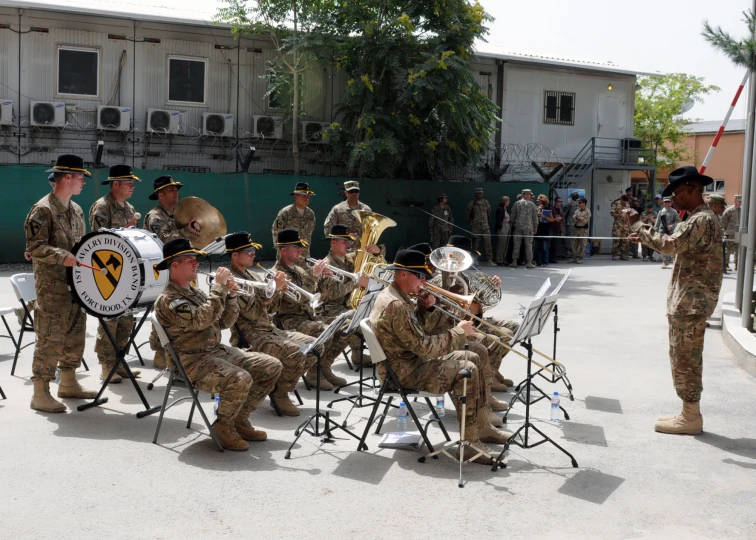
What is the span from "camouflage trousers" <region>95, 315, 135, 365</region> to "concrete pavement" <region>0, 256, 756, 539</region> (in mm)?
368

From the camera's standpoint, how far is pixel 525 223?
23359mm

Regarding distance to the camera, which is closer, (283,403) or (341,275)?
(283,403)

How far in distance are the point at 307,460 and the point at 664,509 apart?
111 inches

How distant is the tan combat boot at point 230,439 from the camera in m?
6.99

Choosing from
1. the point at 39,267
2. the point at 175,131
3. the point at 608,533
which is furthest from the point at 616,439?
the point at 175,131

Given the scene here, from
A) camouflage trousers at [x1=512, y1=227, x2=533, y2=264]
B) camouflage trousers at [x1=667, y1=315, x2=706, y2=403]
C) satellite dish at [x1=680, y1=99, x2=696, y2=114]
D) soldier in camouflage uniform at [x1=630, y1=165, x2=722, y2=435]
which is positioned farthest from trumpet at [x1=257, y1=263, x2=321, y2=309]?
satellite dish at [x1=680, y1=99, x2=696, y2=114]

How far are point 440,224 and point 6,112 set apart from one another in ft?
41.2

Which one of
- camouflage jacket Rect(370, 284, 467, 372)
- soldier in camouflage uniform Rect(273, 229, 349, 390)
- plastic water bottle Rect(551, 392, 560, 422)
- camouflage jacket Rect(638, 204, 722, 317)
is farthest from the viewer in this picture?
soldier in camouflage uniform Rect(273, 229, 349, 390)

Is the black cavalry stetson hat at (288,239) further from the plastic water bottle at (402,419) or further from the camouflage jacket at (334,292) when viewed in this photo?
the plastic water bottle at (402,419)

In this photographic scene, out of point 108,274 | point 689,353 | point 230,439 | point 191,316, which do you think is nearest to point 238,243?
point 108,274

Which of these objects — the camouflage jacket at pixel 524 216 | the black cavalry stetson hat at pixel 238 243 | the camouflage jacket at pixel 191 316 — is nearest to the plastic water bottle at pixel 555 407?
the camouflage jacket at pixel 191 316

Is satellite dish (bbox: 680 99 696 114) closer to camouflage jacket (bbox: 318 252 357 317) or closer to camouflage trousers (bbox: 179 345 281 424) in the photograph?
camouflage jacket (bbox: 318 252 357 317)

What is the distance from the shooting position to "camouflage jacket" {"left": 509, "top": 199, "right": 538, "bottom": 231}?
76.6 feet

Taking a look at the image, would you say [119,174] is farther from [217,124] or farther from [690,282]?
[217,124]
